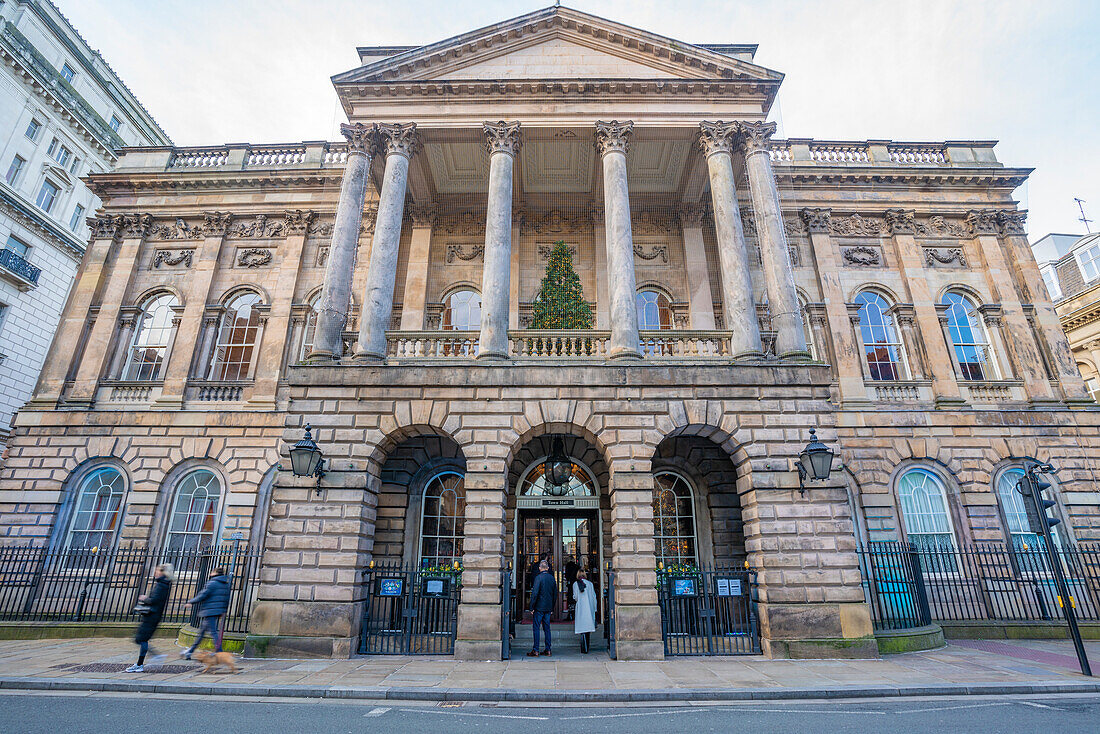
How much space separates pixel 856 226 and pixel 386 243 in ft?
52.9

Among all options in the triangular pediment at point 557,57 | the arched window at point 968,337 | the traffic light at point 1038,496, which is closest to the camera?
the traffic light at point 1038,496

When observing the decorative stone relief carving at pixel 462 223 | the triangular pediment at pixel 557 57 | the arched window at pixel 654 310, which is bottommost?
the arched window at pixel 654 310

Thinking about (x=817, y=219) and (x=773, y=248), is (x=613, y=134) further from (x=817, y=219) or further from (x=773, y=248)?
(x=817, y=219)

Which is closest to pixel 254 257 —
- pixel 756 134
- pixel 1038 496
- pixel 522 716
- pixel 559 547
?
pixel 559 547

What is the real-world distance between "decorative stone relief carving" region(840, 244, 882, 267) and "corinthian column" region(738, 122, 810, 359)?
6.27 metres

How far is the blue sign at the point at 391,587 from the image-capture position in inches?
412

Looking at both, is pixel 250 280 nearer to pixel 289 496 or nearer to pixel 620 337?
pixel 289 496

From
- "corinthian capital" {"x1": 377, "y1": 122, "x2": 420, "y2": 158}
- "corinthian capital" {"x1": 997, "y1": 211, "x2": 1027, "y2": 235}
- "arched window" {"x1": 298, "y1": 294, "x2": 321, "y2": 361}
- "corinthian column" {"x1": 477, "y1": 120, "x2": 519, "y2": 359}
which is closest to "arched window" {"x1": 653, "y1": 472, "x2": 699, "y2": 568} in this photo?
"corinthian column" {"x1": 477, "y1": 120, "x2": 519, "y2": 359}

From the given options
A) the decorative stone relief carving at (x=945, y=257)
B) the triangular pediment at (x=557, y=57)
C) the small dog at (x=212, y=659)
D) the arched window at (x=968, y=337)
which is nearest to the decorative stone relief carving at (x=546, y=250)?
the triangular pediment at (x=557, y=57)

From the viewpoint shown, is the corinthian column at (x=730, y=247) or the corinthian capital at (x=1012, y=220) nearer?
the corinthian column at (x=730, y=247)

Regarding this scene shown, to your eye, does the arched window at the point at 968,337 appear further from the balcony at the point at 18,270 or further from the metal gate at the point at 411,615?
the balcony at the point at 18,270

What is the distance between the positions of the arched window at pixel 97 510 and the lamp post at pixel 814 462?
18423mm

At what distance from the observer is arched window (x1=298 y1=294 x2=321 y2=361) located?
57.0 feet

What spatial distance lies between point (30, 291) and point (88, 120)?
376 inches
